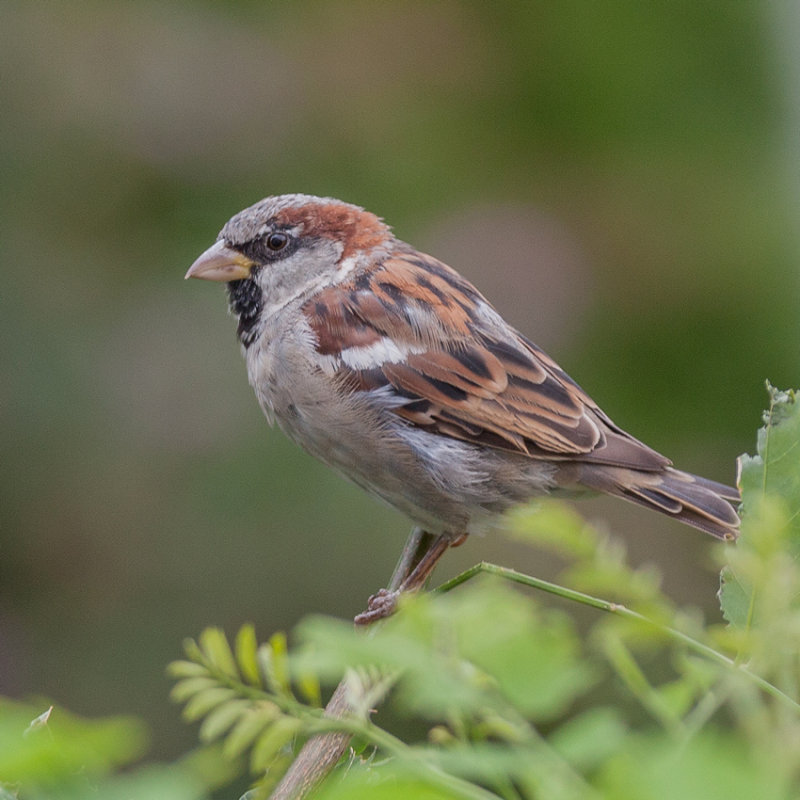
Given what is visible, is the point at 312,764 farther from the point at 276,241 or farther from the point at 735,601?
the point at 276,241

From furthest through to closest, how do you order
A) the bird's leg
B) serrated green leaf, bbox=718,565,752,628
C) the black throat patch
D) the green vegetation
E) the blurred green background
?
the blurred green background
the black throat patch
the bird's leg
serrated green leaf, bbox=718,565,752,628
the green vegetation

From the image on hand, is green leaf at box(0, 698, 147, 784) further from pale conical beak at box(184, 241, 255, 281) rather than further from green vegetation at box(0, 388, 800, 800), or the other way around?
pale conical beak at box(184, 241, 255, 281)

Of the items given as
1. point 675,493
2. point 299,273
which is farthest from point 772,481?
point 299,273

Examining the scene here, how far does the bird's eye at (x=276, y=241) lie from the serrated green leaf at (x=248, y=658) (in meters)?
2.19

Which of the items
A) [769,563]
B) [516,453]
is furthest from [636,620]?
[516,453]

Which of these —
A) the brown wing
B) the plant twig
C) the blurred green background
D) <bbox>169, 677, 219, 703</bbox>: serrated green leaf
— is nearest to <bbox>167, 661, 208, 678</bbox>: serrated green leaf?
<bbox>169, 677, 219, 703</bbox>: serrated green leaf

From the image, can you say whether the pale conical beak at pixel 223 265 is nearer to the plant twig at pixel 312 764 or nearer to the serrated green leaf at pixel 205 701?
the plant twig at pixel 312 764

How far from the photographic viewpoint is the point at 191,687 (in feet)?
→ 1.82

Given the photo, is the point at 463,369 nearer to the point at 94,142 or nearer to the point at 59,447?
the point at 59,447

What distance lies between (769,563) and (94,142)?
4.24 meters

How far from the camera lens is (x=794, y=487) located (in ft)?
3.13

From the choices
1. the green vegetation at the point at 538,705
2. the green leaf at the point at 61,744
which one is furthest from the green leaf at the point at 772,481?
the green leaf at the point at 61,744

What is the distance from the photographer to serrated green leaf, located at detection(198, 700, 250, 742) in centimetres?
52

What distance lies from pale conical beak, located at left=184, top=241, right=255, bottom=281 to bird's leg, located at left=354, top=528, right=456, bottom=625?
734 mm
